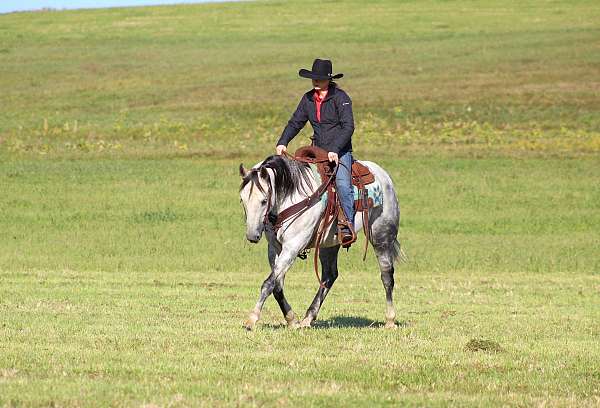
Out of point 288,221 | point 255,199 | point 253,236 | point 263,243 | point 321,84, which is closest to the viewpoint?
point 253,236

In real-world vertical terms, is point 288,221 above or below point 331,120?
below

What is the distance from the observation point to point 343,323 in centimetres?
1495

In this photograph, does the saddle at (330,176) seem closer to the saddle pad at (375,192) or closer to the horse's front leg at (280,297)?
the saddle pad at (375,192)

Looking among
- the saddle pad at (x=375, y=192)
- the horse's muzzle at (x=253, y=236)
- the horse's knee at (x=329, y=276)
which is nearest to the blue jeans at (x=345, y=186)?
the saddle pad at (x=375, y=192)

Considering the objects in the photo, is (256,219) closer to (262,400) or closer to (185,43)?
(262,400)

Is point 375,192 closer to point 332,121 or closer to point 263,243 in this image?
point 332,121

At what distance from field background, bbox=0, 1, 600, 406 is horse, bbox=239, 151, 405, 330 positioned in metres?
0.44

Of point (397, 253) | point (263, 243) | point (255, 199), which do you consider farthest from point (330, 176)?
point (263, 243)

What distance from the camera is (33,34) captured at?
75.5 meters

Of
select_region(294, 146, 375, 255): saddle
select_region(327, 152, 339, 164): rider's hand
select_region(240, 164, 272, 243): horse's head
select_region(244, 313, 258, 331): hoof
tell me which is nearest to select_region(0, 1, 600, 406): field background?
select_region(244, 313, 258, 331): hoof

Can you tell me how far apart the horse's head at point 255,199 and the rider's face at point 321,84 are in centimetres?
142

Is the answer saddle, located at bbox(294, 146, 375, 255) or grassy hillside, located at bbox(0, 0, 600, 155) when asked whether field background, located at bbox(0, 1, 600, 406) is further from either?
saddle, located at bbox(294, 146, 375, 255)

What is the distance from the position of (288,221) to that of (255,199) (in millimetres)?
704

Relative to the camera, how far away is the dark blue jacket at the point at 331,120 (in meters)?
13.9
